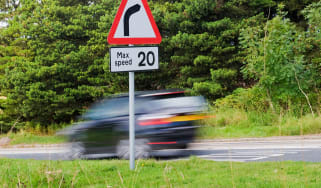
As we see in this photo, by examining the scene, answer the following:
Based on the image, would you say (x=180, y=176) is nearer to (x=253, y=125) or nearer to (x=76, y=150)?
(x=76, y=150)

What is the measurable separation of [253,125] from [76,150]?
8371mm

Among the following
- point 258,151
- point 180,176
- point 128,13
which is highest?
point 128,13

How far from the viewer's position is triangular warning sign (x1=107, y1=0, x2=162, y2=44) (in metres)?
5.93

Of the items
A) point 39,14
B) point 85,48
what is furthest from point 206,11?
point 39,14

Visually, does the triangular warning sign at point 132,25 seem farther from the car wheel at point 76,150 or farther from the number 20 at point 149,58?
the car wheel at point 76,150

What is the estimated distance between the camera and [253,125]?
16.1 metres

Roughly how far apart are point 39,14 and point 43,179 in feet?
88.5

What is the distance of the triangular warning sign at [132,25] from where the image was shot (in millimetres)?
5926

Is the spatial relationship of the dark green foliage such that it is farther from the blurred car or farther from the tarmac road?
the blurred car

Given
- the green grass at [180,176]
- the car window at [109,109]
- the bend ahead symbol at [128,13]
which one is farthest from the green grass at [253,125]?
the bend ahead symbol at [128,13]

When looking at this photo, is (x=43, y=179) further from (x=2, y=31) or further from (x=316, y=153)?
(x=2, y=31)

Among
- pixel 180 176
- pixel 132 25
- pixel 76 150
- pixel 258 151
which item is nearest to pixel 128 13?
pixel 132 25

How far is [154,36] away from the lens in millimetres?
6055

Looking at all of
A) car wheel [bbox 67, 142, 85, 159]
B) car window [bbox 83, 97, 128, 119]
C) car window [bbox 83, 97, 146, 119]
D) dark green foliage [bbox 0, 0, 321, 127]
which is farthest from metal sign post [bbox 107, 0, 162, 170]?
dark green foliage [bbox 0, 0, 321, 127]
